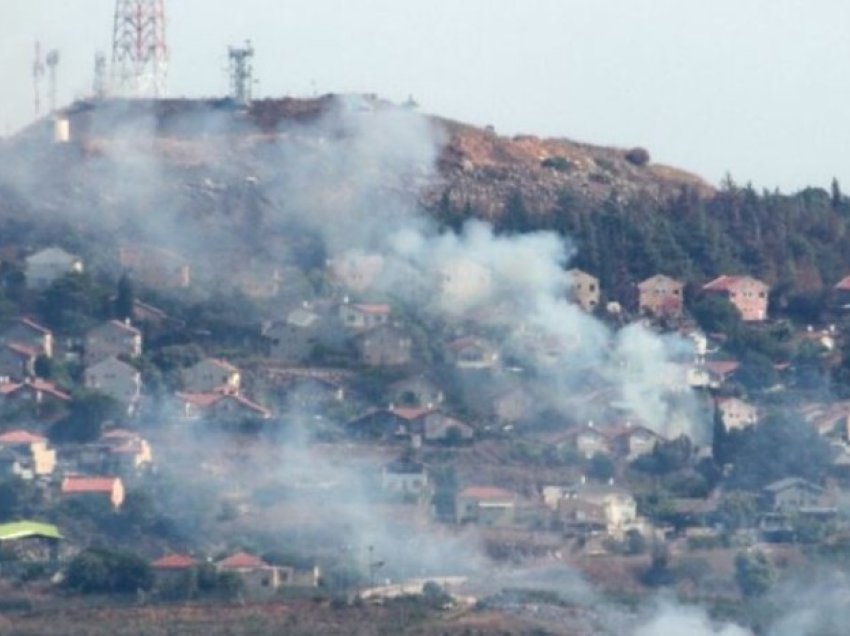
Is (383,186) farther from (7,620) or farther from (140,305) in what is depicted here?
(7,620)

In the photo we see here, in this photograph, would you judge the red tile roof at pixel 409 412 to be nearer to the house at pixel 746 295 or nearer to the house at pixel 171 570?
the house at pixel 171 570

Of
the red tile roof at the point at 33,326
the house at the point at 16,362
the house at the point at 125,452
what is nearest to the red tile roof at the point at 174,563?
the house at the point at 125,452

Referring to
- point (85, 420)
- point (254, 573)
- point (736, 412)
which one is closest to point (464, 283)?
point (736, 412)

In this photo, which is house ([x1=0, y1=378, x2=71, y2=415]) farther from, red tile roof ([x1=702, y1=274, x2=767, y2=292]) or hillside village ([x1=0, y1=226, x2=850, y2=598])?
red tile roof ([x1=702, y1=274, x2=767, y2=292])

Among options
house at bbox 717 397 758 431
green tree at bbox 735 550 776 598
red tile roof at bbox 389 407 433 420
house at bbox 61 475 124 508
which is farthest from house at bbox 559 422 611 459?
house at bbox 61 475 124 508

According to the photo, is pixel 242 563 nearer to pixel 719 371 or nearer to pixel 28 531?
pixel 28 531

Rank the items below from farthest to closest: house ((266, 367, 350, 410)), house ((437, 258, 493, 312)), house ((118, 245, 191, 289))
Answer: house ((437, 258, 493, 312))
house ((118, 245, 191, 289))
house ((266, 367, 350, 410))
